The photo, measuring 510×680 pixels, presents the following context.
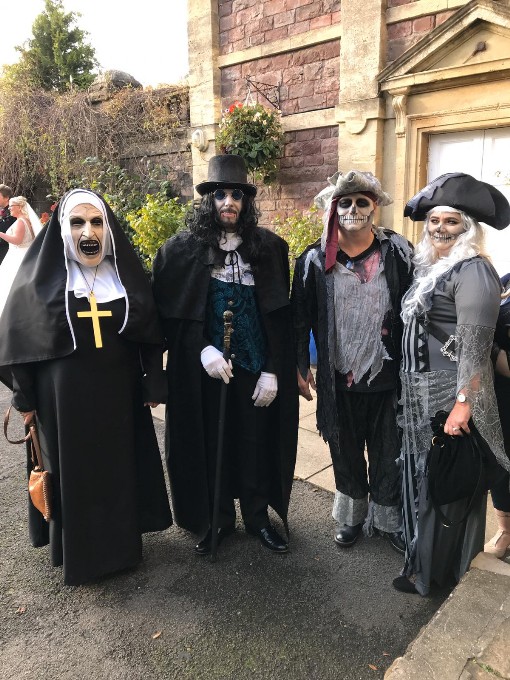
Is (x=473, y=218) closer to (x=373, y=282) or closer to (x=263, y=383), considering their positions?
(x=373, y=282)

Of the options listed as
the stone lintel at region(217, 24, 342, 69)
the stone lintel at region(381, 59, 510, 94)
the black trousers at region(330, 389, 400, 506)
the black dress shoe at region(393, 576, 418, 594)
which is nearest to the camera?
the black dress shoe at region(393, 576, 418, 594)

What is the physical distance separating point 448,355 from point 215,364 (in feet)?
3.52

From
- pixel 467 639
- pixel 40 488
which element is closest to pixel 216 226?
pixel 40 488

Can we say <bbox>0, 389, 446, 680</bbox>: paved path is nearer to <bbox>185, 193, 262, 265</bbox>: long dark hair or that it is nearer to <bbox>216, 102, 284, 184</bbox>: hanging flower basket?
<bbox>185, 193, 262, 265</bbox>: long dark hair

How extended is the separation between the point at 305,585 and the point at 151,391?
3.97 ft

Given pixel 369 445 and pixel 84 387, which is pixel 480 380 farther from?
pixel 84 387

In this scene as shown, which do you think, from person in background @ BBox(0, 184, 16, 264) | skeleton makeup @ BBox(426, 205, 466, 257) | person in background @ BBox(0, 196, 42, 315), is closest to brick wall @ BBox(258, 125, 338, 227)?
person in background @ BBox(0, 196, 42, 315)

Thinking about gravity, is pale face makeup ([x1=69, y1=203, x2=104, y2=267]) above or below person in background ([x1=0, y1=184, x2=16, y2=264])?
below

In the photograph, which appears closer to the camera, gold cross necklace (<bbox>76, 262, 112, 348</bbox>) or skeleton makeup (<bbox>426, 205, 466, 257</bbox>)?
skeleton makeup (<bbox>426, 205, 466, 257</bbox>)

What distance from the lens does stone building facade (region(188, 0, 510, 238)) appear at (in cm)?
517

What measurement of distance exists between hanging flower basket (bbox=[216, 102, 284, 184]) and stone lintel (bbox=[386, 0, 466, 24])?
1740 millimetres

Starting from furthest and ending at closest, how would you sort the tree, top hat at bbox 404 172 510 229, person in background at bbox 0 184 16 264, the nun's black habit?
the tree < person in background at bbox 0 184 16 264 < the nun's black habit < top hat at bbox 404 172 510 229

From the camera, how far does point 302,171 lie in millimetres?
6934

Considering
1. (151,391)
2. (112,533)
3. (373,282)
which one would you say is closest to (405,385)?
(373,282)
